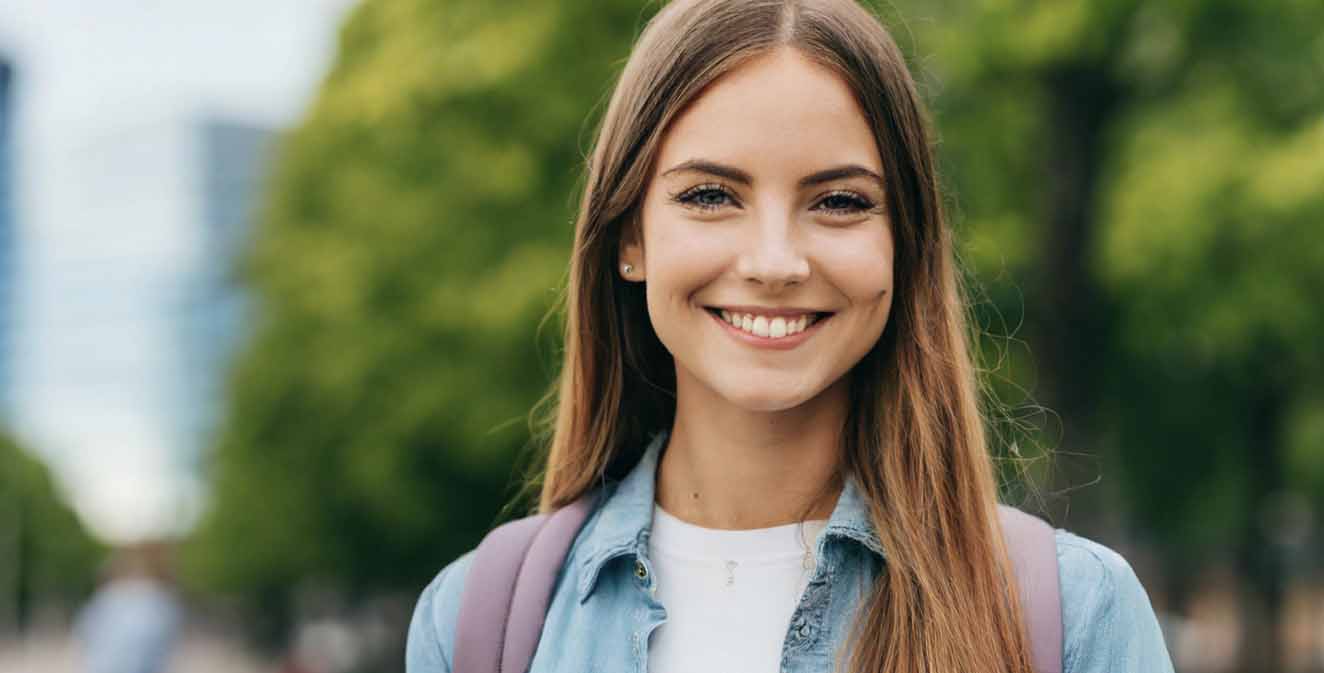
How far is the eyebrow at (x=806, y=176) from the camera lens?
1.96 metres

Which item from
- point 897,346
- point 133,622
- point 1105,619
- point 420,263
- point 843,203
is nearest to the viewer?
point 1105,619

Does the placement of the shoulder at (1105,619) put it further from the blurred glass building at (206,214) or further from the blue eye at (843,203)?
the blurred glass building at (206,214)

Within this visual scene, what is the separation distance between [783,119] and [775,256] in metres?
0.16

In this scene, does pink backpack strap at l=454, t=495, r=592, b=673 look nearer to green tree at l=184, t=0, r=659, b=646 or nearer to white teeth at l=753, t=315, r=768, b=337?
white teeth at l=753, t=315, r=768, b=337

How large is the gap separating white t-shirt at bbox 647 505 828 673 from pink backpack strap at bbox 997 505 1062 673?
0.79 ft

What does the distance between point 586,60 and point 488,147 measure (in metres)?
0.99

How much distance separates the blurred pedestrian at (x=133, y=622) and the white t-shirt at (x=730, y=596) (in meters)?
6.98

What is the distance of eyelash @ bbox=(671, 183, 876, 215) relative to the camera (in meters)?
1.98

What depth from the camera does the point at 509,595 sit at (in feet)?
6.92

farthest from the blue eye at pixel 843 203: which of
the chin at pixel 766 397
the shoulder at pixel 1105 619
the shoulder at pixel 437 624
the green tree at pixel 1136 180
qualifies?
the green tree at pixel 1136 180

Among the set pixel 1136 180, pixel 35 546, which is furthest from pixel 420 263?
pixel 35 546

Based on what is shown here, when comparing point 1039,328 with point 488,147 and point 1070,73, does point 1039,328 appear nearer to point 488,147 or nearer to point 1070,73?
point 1070,73

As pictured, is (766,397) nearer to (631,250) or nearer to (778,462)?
(778,462)

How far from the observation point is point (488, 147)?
1210 centimetres
